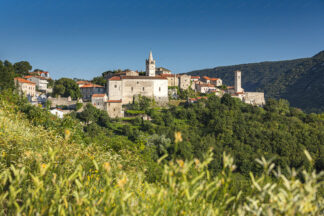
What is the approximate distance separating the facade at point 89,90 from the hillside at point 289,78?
77.7 meters

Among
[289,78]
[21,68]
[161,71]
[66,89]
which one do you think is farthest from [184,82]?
[289,78]

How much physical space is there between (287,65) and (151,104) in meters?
141

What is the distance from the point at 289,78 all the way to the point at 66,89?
12322 centimetres

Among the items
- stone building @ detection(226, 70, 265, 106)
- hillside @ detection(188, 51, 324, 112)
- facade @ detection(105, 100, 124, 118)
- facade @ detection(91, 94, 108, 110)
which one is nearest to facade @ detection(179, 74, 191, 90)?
stone building @ detection(226, 70, 265, 106)

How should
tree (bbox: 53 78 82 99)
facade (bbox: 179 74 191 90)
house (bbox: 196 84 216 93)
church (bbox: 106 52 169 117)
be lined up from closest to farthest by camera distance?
church (bbox: 106 52 169 117)
tree (bbox: 53 78 82 99)
facade (bbox: 179 74 191 90)
house (bbox: 196 84 216 93)

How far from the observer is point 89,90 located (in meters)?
58.3

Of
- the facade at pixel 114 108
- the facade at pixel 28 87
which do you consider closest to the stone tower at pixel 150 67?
the facade at pixel 114 108

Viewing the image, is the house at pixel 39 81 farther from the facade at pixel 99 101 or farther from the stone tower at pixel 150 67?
the stone tower at pixel 150 67

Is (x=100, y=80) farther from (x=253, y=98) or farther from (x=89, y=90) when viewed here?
(x=253, y=98)

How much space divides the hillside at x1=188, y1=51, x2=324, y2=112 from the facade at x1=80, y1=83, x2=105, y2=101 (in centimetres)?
7771

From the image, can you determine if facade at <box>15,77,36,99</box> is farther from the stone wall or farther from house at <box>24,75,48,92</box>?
the stone wall

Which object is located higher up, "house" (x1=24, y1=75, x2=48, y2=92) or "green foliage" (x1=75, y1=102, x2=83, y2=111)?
"house" (x1=24, y1=75, x2=48, y2=92)

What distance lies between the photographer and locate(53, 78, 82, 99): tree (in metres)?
56.0

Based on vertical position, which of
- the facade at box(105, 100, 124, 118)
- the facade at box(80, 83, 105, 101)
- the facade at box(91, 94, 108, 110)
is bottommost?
the facade at box(105, 100, 124, 118)
